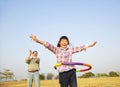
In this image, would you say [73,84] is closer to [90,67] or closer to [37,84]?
[90,67]

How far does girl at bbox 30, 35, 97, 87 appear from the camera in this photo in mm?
7289

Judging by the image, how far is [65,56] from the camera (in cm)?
757

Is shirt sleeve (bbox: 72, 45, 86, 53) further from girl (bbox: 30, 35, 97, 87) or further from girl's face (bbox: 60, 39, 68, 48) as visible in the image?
girl's face (bbox: 60, 39, 68, 48)

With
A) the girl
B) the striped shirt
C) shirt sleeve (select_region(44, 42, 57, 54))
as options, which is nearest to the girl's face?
the girl

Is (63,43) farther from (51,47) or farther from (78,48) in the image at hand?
(78,48)

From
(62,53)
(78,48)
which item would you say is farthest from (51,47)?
(78,48)

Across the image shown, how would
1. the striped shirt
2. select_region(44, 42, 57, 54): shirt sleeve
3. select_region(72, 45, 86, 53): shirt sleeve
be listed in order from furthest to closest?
1. select_region(72, 45, 86, 53): shirt sleeve
2. the striped shirt
3. select_region(44, 42, 57, 54): shirt sleeve

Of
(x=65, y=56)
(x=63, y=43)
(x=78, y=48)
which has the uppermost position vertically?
(x=63, y=43)

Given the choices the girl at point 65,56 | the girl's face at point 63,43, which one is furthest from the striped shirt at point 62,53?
the girl's face at point 63,43

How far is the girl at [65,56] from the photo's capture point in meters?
7.29

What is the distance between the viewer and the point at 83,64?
9828 mm

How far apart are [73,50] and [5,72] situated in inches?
1684

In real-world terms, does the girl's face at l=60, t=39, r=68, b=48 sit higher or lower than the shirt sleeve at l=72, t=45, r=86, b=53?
higher

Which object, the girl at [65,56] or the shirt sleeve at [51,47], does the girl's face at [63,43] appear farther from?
the shirt sleeve at [51,47]
